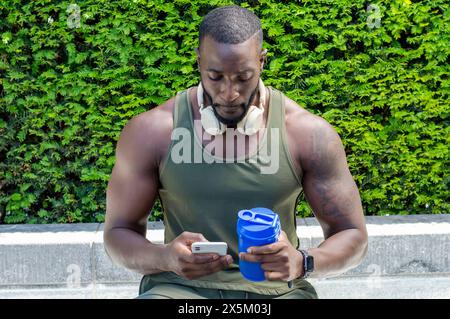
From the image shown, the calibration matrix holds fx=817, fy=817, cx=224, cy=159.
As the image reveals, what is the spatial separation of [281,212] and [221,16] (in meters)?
0.71

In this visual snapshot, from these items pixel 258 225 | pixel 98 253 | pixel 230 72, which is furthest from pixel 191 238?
pixel 98 253

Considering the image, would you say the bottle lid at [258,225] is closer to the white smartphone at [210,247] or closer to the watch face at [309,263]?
the white smartphone at [210,247]

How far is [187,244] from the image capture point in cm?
258

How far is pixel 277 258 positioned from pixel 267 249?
62 mm

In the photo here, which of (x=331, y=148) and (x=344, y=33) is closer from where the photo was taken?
(x=331, y=148)

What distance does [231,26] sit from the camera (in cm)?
275

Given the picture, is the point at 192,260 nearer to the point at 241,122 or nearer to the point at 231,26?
the point at 241,122

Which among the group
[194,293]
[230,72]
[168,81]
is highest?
[230,72]

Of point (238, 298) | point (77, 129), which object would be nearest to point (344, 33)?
point (77, 129)

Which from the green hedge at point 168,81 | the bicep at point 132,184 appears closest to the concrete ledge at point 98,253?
the green hedge at point 168,81

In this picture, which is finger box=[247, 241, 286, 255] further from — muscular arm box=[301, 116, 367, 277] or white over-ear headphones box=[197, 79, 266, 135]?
white over-ear headphones box=[197, 79, 266, 135]

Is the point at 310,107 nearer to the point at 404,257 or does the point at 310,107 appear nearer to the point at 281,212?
the point at 404,257

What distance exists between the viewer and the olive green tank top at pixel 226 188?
2.78m

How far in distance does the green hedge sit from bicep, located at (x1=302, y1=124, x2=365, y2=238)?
110 inches
